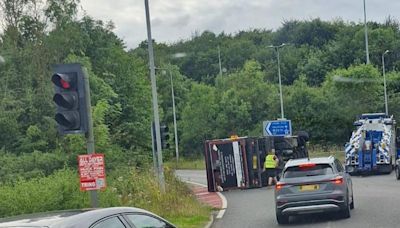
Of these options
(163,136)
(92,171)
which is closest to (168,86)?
(163,136)

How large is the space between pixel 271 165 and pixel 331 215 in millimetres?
12571

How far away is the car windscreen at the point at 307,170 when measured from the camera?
1742 cm

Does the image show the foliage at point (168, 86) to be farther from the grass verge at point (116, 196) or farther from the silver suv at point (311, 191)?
the silver suv at point (311, 191)

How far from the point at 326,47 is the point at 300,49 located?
4.45 meters

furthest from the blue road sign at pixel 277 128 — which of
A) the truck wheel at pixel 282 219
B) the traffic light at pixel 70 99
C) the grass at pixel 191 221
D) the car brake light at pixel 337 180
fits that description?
the traffic light at pixel 70 99

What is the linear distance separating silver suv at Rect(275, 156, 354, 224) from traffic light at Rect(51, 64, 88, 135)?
21.8 ft

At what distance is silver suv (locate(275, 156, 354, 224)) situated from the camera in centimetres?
1716

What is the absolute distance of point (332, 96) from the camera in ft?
217

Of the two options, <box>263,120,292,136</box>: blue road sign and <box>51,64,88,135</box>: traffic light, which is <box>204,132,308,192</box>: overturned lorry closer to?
<box>263,120,292,136</box>: blue road sign

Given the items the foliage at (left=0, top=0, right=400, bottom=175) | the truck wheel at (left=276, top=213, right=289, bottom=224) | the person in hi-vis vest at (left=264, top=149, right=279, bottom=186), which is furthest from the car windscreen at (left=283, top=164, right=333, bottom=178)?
the foliage at (left=0, top=0, right=400, bottom=175)

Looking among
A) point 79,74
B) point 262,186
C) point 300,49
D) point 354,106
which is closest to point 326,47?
point 300,49

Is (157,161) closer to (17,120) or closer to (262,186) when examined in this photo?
(262,186)

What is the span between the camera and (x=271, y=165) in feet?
102

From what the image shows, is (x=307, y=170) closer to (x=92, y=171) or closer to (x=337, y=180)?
(x=337, y=180)
